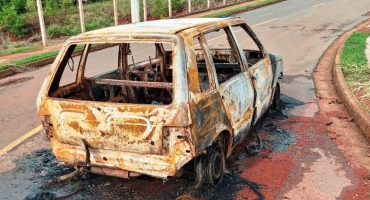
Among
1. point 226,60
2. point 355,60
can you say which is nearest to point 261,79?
point 226,60

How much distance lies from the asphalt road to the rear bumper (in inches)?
50.1

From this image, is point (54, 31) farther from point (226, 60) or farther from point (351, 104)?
point (351, 104)

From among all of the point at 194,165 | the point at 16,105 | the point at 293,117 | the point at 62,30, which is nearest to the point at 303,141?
the point at 293,117

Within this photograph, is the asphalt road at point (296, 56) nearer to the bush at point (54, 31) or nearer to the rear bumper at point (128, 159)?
the rear bumper at point (128, 159)

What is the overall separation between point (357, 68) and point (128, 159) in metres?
6.54

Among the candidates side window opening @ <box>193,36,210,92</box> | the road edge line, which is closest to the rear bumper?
side window opening @ <box>193,36,210,92</box>

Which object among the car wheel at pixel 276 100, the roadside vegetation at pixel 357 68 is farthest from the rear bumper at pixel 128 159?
the roadside vegetation at pixel 357 68

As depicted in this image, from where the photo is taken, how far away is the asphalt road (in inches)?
234

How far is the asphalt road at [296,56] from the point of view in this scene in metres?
5.95

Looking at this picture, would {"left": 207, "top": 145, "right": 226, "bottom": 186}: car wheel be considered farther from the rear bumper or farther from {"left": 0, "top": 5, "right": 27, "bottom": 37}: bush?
{"left": 0, "top": 5, "right": 27, "bottom": 37}: bush

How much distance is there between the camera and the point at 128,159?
12.6 feet

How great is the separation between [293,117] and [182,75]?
10.9 ft

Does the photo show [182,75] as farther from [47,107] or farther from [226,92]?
[47,107]

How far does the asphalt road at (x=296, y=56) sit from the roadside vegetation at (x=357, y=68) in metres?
0.71
